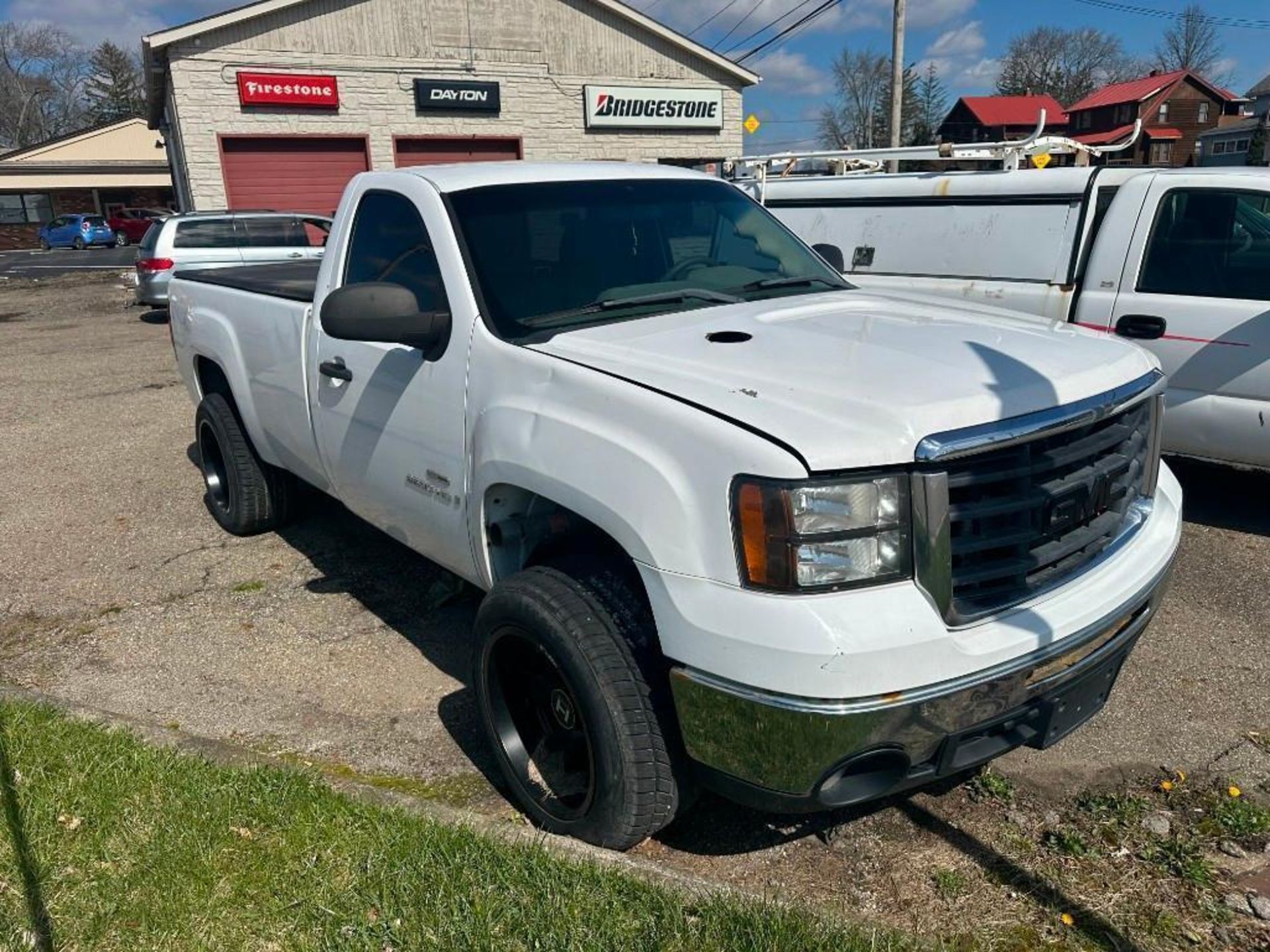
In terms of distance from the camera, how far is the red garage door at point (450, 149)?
2123cm

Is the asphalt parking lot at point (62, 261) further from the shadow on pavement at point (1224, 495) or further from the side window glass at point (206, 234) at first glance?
the shadow on pavement at point (1224, 495)

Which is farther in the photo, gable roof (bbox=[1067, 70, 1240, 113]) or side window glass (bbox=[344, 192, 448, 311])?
gable roof (bbox=[1067, 70, 1240, 113])

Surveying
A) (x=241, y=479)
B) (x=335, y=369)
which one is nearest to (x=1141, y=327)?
(x=335, y=369)

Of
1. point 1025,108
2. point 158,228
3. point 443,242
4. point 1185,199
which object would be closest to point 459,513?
point 443,242

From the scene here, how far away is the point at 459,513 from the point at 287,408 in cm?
168

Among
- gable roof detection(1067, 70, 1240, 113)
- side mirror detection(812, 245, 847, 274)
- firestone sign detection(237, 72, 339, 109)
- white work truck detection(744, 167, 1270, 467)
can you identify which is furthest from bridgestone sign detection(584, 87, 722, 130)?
gable roof detection(1067, 70, 1240, 113)

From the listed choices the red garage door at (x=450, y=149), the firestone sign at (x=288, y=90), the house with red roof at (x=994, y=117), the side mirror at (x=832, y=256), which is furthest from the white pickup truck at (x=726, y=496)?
the house with red roof at (x=994, y=117)

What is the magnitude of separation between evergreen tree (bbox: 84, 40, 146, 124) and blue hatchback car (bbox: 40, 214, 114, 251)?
1553 inches

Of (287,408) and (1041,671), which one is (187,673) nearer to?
(287,408)

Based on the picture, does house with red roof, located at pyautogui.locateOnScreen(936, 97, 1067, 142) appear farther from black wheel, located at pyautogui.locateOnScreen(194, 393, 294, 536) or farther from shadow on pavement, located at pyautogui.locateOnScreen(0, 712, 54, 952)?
shadow on pavement, located at pyautogui.locateOnScreen(0, 712, 54, 952)

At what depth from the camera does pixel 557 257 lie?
142 inches

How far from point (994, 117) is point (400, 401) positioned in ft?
207

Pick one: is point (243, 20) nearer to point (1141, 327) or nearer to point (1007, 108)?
point (1141, 327)

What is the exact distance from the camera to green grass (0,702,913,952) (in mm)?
2471
